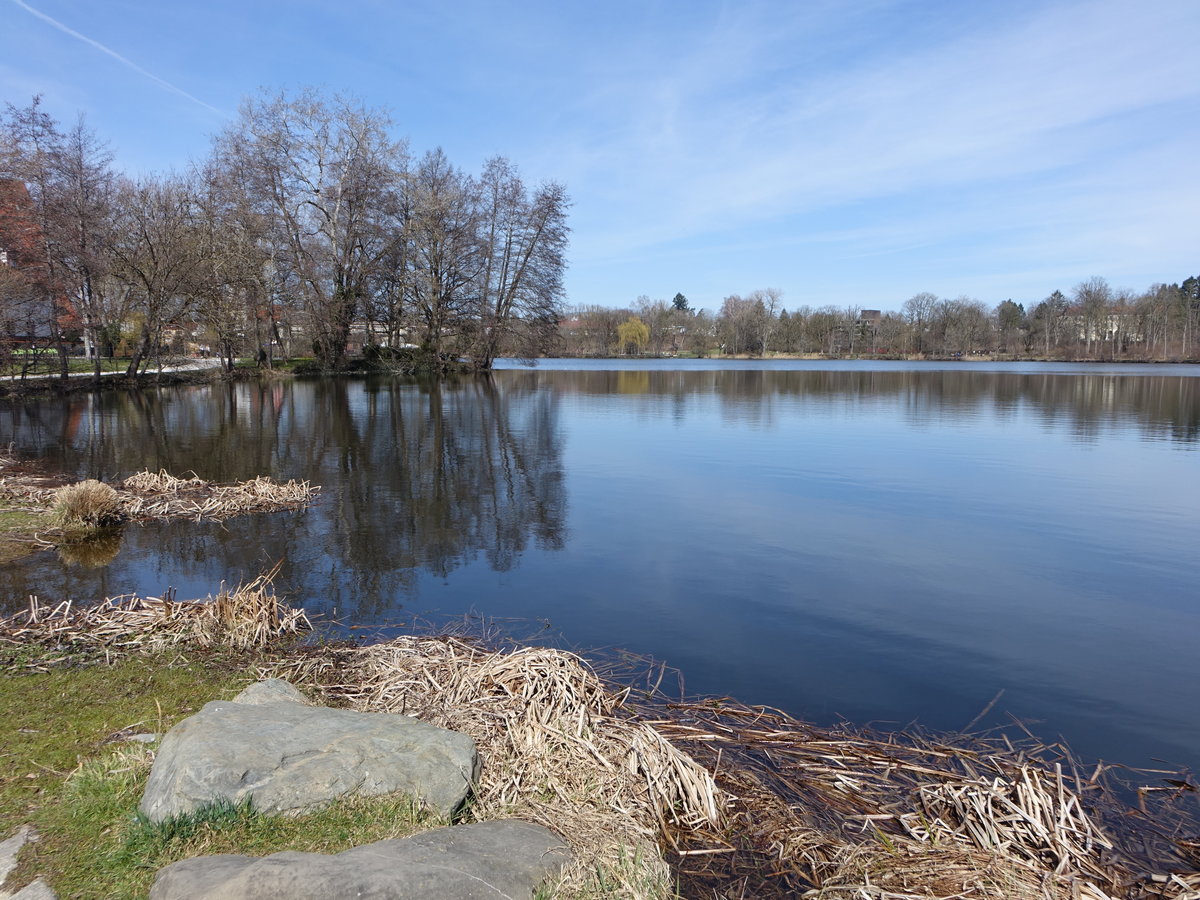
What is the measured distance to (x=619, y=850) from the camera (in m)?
3.84

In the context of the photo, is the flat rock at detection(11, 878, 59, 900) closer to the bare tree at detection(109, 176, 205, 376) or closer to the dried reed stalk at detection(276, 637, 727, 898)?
the dried reed stalk at detection(276, 637, 727, 898)

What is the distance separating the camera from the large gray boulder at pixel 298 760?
12.0ft

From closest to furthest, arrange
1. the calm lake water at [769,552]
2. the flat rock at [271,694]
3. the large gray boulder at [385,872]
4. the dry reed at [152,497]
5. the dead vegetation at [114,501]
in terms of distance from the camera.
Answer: the large gray boulder at [385,872], the flat rock at [271,694], the calm lake water at [769,552], the dead vegetation at [114,501], the dry reed at [152,497]

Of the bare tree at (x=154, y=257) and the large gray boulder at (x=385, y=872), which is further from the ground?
the bare tree at (x=154, y=257)

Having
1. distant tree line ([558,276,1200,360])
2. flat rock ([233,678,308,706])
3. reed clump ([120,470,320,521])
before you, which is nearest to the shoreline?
flat rock ([233,678,308,706])

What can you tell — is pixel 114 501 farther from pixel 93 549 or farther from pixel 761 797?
pixel 761 797

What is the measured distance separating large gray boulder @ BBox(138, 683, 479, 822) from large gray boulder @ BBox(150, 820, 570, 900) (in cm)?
46

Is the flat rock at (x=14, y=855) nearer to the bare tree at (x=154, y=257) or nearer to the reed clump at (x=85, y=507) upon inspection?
the reed clump at (x=85, y=507)

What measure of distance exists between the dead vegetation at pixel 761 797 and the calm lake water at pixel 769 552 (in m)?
0.64

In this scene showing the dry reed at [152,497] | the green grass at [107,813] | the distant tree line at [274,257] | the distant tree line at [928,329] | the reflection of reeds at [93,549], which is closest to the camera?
the green grass at [107,813]

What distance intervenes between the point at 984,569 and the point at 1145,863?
19.0 ft

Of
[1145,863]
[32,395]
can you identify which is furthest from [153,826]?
[32,395]

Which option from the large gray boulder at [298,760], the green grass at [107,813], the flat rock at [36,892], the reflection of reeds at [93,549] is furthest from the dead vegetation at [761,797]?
the reflection of reeds at [93,549]

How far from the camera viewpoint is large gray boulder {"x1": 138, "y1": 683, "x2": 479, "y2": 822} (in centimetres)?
364
